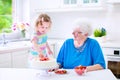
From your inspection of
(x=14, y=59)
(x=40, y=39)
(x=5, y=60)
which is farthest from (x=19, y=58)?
(x=40, y=39)

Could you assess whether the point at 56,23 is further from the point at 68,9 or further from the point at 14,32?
the point at 14,32

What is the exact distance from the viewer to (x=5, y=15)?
14.1 feet

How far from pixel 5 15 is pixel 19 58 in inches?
46.5

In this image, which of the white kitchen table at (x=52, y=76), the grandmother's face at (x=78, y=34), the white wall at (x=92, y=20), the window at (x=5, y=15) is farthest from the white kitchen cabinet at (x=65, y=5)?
the white kitchen table at (x=52, y=76)

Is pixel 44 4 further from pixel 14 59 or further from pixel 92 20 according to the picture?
pixel 14 59

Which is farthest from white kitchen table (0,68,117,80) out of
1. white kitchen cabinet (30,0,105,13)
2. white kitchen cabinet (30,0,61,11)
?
white kitchen cabinet (30,0,61,11)

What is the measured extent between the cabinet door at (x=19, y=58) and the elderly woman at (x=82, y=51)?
1.05 m

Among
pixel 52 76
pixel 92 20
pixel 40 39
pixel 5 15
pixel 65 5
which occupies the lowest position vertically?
pixel 52 76

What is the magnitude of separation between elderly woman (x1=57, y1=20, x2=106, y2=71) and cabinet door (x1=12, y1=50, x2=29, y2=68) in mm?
1047

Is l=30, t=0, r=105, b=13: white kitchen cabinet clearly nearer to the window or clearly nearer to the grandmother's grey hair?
the window

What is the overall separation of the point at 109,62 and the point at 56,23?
1.52 metres

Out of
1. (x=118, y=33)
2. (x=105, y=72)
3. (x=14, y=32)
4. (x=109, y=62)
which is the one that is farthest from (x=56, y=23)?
(x=105, y=72)

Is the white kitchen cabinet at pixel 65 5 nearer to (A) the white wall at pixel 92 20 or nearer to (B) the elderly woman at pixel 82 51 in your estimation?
(A) the white wall at pixel 92 20

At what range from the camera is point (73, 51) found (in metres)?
2.48
